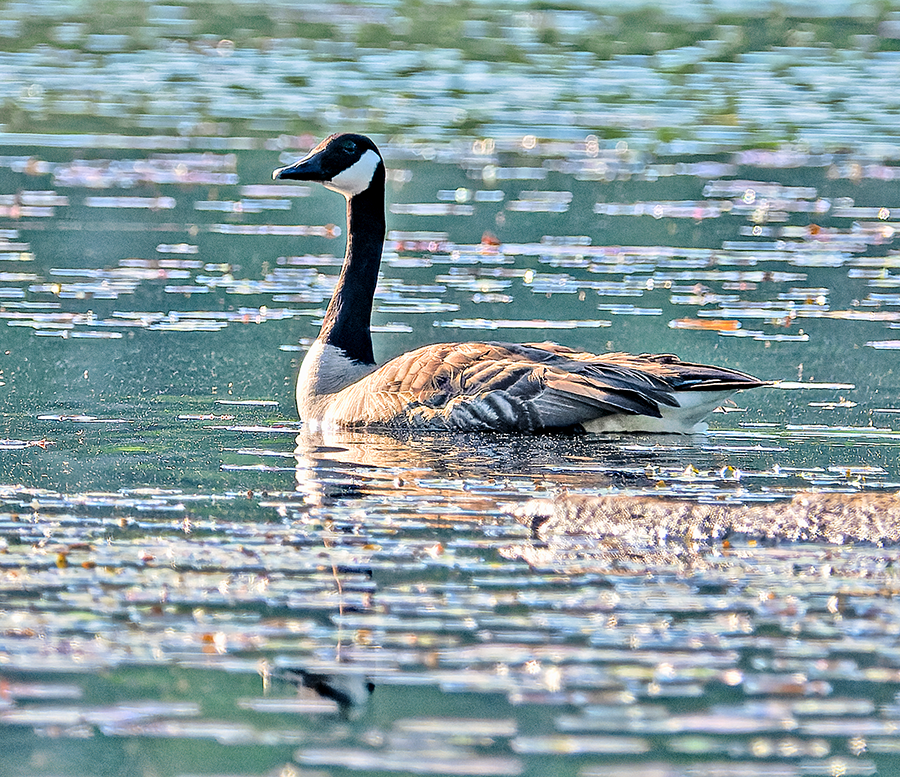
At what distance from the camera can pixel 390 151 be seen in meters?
22.5

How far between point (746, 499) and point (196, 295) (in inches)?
292

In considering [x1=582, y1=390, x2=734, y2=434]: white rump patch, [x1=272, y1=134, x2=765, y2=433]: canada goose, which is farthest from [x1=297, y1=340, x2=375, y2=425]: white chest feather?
[x1=582, y1=390, x2=734, y2=434]: white rump patch

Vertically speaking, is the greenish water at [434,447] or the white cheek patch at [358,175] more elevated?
the white cheek patch at [358,175]

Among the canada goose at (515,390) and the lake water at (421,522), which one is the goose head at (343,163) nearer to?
the canada goose at (515,390)

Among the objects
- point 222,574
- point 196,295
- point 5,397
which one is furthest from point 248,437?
point 196,295

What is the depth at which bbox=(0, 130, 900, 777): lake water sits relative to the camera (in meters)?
5.93

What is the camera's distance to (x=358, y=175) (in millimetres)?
12219

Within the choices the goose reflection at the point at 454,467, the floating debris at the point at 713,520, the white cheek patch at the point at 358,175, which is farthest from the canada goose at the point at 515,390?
the floating debris at the point at 713,520

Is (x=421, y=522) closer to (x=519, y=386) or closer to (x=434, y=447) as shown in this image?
(x=434, y=447)

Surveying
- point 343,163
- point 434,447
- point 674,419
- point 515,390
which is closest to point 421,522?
point 434,447

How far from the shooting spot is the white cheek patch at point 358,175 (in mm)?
12172

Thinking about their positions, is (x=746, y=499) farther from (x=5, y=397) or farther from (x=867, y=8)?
(x=867, y=8)

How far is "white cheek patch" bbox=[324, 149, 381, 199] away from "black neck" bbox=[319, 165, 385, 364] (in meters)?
0.05

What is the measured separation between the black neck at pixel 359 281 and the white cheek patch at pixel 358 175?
0.05 metres
